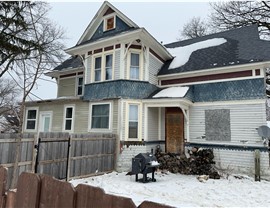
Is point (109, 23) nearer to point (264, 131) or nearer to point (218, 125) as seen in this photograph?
point (218, 125)

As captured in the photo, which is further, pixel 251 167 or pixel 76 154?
pixel 251 167

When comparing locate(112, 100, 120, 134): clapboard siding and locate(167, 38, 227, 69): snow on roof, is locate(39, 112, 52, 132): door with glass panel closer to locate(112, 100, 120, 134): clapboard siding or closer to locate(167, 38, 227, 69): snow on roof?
locate(112, 100, 120, 134): clapboard siding

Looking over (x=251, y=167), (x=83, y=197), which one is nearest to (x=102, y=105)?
(x=251, y=167)

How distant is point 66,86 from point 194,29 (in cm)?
1962

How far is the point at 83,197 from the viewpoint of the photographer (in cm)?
124

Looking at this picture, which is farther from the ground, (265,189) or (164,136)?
(164,136)

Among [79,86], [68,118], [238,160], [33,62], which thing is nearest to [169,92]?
[238,160]

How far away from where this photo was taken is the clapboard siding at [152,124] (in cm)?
1175

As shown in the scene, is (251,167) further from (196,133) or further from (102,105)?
(102,105)

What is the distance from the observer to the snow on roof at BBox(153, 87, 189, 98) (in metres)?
11.3

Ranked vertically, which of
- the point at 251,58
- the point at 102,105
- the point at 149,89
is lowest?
the point at 102,105

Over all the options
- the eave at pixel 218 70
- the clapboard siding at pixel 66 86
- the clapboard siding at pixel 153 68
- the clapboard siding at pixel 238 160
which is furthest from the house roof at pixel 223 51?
the clapboard siding at pixel 66 86

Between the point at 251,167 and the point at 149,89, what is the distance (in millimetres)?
6225

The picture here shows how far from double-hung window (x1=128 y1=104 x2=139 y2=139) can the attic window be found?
515cm
